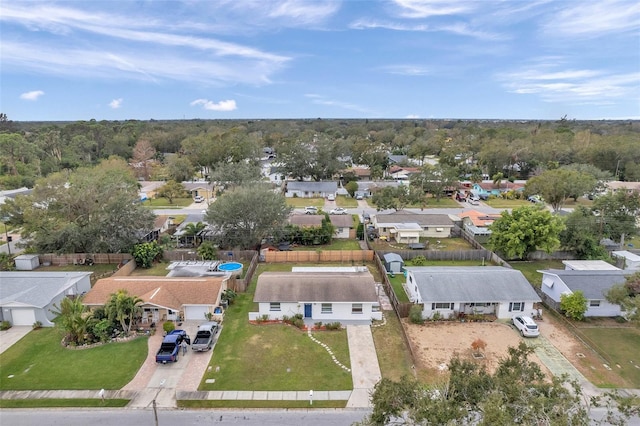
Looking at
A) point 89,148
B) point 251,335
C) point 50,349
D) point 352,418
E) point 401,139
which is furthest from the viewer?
point 401,139

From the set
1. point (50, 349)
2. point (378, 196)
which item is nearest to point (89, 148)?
point (378, 196)

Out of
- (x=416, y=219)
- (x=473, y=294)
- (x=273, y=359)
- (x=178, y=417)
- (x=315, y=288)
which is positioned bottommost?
(x=178, y=417)

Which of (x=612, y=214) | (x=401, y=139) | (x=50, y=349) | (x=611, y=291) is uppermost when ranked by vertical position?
(x=401, y=139)

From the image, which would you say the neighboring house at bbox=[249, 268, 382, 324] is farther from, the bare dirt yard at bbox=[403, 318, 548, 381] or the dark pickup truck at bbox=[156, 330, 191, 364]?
the dark pickup truck at bbox=[156, 330, 191, 364]

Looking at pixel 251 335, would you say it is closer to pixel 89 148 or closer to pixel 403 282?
pixel 403 282

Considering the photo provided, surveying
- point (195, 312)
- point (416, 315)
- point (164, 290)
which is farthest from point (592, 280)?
point (164, 290)

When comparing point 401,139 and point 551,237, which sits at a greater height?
point 401,139

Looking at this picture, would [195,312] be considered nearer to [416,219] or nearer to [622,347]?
[622,347]
